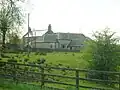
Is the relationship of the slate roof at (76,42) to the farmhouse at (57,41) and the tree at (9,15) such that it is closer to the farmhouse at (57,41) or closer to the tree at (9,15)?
the farmhouse at (57,41)

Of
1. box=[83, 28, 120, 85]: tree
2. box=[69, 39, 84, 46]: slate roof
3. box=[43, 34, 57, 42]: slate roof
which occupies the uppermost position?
box=[43, 34, 57, 42]: slate roof

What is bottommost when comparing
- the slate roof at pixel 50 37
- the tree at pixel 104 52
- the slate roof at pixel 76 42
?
the tree at pixel 104 52

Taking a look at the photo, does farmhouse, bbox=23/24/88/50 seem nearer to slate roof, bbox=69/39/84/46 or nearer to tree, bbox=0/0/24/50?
slate roof, bbox=69/39/84/46

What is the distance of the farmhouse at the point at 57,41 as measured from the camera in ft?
390

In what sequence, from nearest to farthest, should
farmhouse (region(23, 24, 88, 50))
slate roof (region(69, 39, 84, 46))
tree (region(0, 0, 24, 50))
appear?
tree (region(0, 0, 24, 50)), farmhouse (region(23, 24, 88, 50)), slate roof (region(69, 39, 84, 46))

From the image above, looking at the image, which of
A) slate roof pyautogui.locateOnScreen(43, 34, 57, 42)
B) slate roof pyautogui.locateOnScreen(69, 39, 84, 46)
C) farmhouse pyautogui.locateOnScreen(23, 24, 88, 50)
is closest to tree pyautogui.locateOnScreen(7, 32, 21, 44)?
farmhouse pyautogui.locateOnScreen(23, 24, 88, 50)

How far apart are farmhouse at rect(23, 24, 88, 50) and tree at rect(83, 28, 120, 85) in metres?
87.6

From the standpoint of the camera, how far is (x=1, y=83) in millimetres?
15633

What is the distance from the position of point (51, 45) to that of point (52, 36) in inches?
146

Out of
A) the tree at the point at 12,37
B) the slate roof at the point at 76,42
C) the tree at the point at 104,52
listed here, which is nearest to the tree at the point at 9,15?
the tree at the point at 12,37

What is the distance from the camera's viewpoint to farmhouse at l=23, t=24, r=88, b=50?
11881 cm

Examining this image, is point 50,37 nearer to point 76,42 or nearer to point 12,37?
point 76,42

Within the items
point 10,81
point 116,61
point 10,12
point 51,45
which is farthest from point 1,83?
Answer: point 51,45

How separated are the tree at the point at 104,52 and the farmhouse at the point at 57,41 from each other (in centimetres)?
8762
